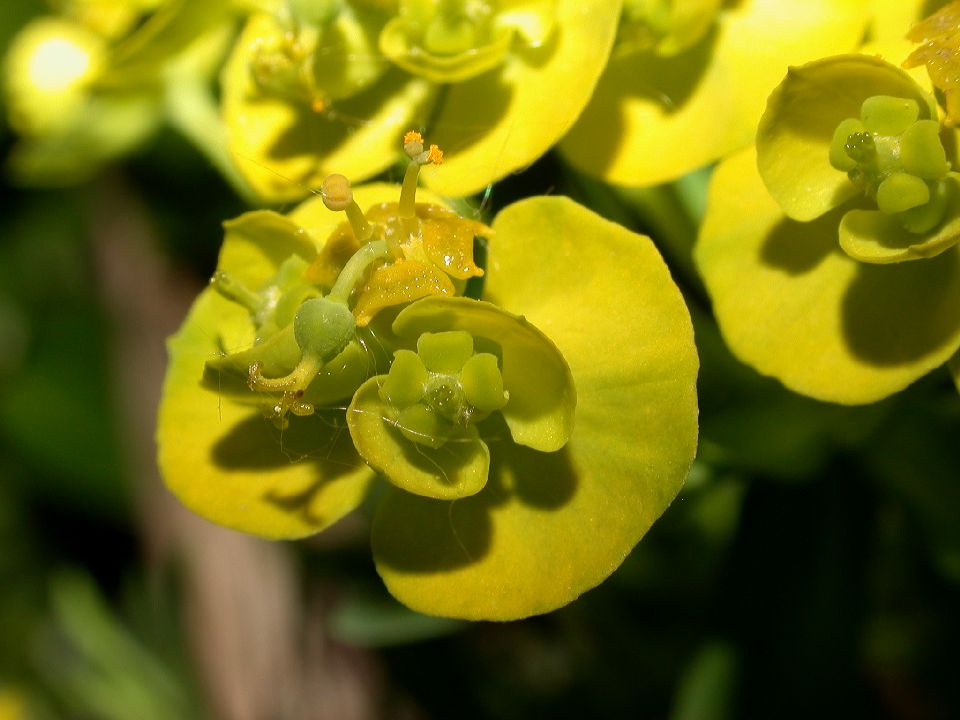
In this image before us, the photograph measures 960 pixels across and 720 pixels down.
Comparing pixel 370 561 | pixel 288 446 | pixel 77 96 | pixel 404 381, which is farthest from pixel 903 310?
pixel 77 96

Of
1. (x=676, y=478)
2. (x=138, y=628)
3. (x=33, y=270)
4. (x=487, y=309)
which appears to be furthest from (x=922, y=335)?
(x=33, y=270)

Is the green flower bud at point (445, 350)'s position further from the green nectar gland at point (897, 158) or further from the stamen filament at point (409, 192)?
the green nectar gland at point (897, 158)

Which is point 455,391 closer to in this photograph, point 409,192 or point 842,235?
point 409,192

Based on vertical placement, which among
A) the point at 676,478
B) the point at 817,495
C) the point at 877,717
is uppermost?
the point at 676,478

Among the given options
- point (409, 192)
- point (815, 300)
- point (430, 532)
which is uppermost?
point (409, 192)

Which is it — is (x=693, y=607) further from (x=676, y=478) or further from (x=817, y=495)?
(x=676, y=478)

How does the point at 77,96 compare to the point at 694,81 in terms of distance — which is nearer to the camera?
the point at 694,81
